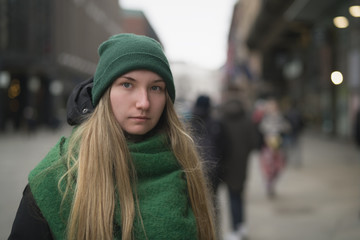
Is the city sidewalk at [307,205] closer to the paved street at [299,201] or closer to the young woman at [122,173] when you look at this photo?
the paved street at [299,201]

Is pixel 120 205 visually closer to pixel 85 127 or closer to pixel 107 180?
pixel 107 180

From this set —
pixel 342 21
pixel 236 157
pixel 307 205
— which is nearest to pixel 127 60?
pixel 236 157

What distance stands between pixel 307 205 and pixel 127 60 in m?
6.69

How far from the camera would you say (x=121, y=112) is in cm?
174

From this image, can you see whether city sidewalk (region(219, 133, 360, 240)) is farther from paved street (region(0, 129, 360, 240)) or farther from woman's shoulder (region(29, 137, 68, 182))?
woman's shoulder (region(29, 137, 68, 182))

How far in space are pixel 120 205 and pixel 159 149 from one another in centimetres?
32

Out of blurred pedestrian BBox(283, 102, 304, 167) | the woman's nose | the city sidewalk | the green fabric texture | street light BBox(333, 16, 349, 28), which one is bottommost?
the city sidewalk

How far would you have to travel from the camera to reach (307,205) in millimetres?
7617

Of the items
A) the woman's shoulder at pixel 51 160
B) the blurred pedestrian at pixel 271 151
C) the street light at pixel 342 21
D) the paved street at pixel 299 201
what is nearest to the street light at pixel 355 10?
the street light at pixel 342 21

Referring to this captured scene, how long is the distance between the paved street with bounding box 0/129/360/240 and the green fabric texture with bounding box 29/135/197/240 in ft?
13.3

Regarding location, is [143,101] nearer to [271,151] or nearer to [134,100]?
[134,100]

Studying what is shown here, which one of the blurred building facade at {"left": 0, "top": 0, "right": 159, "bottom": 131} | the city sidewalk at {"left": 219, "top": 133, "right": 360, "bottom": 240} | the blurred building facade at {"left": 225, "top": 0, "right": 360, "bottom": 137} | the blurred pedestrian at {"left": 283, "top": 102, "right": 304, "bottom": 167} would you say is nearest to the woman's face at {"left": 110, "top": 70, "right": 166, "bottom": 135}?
the city sidewalk at {"left": 219, "top": 133, "right": 360, "bottom": 240}

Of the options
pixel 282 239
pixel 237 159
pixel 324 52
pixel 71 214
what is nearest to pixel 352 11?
pixel 237 159

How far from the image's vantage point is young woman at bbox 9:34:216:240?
1.58 meters
